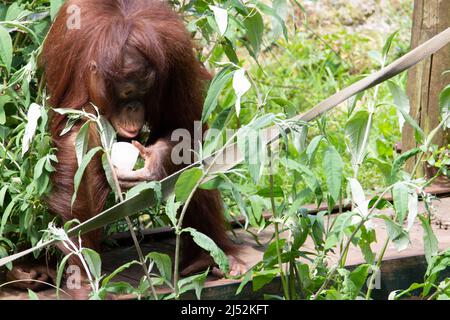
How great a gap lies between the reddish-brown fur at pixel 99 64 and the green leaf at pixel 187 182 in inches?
26.2

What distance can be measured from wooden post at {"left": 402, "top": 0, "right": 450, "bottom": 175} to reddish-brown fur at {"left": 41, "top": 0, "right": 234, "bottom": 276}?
145cm

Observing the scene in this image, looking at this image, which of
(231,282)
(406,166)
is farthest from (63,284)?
(406,166)

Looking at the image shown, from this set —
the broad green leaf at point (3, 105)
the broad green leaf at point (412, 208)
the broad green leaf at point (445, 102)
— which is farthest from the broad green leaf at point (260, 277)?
the broad green leaf at point (3, 105)

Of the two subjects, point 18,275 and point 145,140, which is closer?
point 18,275

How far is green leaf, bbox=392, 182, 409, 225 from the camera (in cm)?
259

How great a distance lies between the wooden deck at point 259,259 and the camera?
3.34 meters

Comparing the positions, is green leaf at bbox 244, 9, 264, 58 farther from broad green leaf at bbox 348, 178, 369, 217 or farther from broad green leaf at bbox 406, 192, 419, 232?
broad green leaf at bbox 406, 192, 419, 232

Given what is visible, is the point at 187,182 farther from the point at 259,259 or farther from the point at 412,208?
the point at 259,259

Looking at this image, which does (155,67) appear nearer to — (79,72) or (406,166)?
(79,72)

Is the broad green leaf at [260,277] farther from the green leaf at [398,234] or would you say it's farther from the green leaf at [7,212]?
the green leaf at [7,212]

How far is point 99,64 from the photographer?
3281 millimetres

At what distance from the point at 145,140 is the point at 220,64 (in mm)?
930

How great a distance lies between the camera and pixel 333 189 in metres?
2.67

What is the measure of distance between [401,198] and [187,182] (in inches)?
23.8
